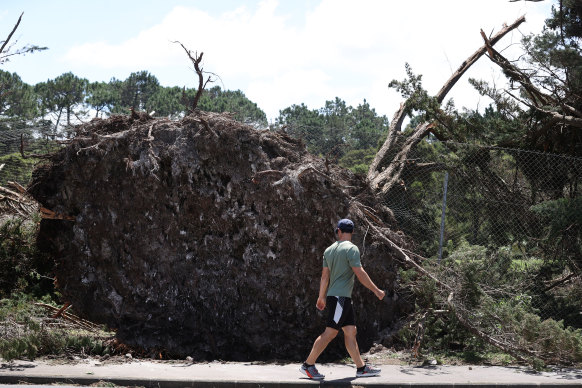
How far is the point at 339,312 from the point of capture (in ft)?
22.5

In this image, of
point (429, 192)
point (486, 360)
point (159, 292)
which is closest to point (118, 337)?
point (159, 292)

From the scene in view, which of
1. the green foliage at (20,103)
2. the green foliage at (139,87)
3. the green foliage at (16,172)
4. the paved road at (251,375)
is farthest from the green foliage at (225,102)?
the paved road at (251,375)

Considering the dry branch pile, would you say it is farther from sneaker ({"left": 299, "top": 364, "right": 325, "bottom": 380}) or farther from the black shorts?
the black shorts

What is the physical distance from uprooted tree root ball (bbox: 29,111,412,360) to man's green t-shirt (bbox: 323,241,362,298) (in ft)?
6.52

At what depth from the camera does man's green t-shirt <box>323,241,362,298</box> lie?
687 centimetres

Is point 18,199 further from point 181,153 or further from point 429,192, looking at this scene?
point 429,192

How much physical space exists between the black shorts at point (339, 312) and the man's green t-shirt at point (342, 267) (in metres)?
0.06

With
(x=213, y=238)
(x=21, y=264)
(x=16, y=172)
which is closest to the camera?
(x=213, y=238)

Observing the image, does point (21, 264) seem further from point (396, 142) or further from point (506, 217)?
point (506, 217)

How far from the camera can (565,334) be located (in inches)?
317

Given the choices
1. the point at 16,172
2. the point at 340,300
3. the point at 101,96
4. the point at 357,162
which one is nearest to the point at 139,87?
the point at 101,96

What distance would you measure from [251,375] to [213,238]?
266 cm

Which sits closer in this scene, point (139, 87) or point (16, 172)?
point (16, 172)

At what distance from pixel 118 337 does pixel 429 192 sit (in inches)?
233
